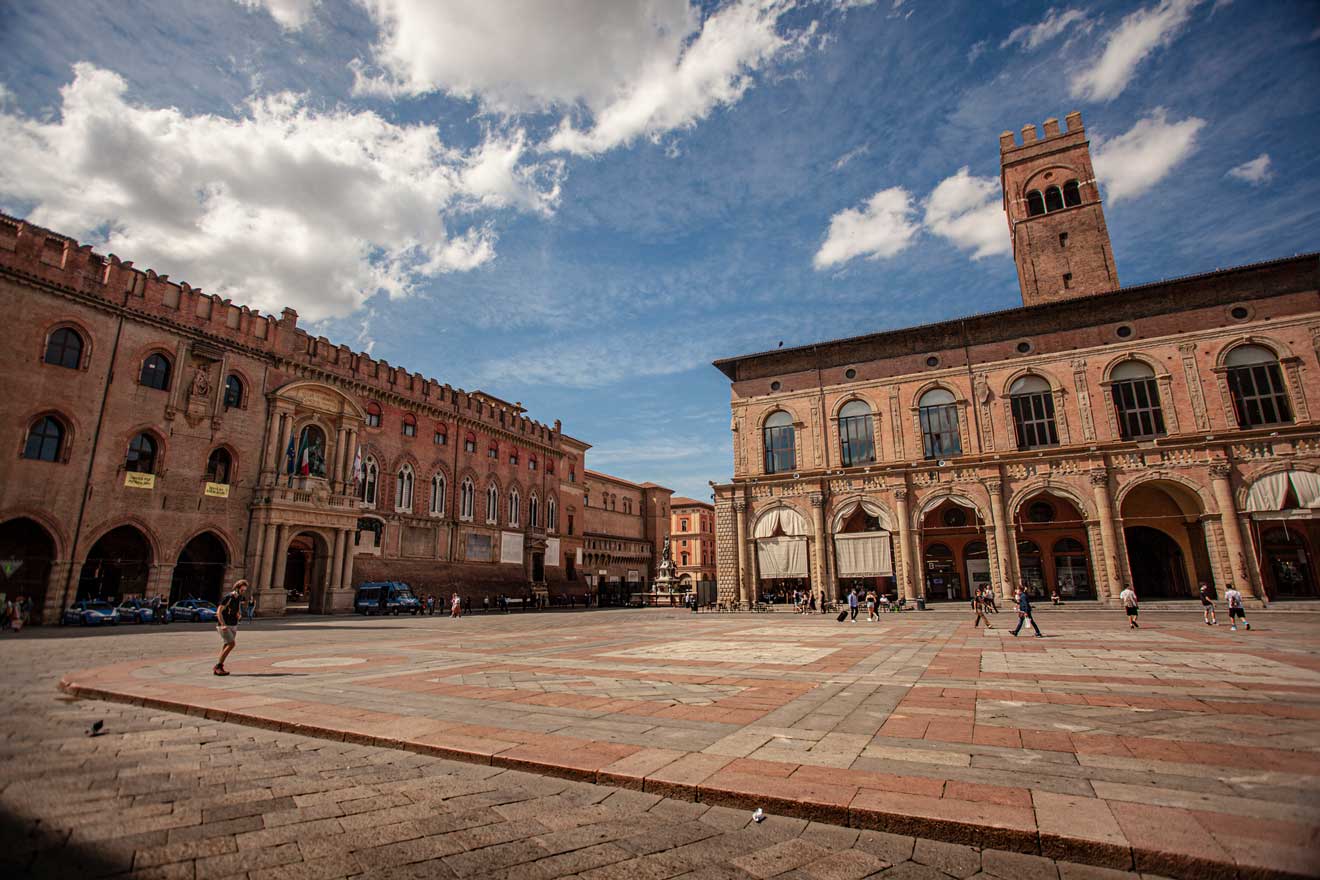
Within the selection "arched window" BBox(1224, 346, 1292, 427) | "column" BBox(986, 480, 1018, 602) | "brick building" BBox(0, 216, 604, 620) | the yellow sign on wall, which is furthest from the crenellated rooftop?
"arched window" BBox(1224, 346, 1292, 427)

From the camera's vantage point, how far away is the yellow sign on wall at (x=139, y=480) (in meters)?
24.7

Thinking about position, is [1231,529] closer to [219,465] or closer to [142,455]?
[219,465]

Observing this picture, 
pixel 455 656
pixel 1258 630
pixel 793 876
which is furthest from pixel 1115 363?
pixel 793 876

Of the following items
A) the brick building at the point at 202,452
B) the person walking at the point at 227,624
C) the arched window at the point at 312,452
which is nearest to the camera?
the person walking at the point at 227,624

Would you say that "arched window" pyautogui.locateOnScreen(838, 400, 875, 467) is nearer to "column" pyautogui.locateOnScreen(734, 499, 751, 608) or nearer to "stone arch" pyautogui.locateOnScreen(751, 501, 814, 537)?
"stone arch" pyautogui.locateOnScreen(751, 501, 814, 537)

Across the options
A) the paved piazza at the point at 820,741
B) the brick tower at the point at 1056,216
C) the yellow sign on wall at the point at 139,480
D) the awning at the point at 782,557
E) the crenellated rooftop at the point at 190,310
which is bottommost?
the paved piazza at the point at 820,741

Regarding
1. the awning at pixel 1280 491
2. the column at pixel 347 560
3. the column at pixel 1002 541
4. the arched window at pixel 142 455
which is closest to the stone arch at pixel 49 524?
the arched window at pixel 142 455

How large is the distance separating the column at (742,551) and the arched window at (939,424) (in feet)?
32.4

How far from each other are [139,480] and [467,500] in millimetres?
18666

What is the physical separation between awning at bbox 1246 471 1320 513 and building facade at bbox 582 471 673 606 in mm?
39285

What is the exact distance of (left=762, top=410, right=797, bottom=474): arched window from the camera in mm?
34281

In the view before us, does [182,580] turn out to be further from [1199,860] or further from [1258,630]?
[1258,630]

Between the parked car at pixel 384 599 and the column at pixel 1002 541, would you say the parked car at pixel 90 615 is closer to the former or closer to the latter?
the parked car at pixel 384 599

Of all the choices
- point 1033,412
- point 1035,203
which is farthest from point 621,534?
point 1035,203
